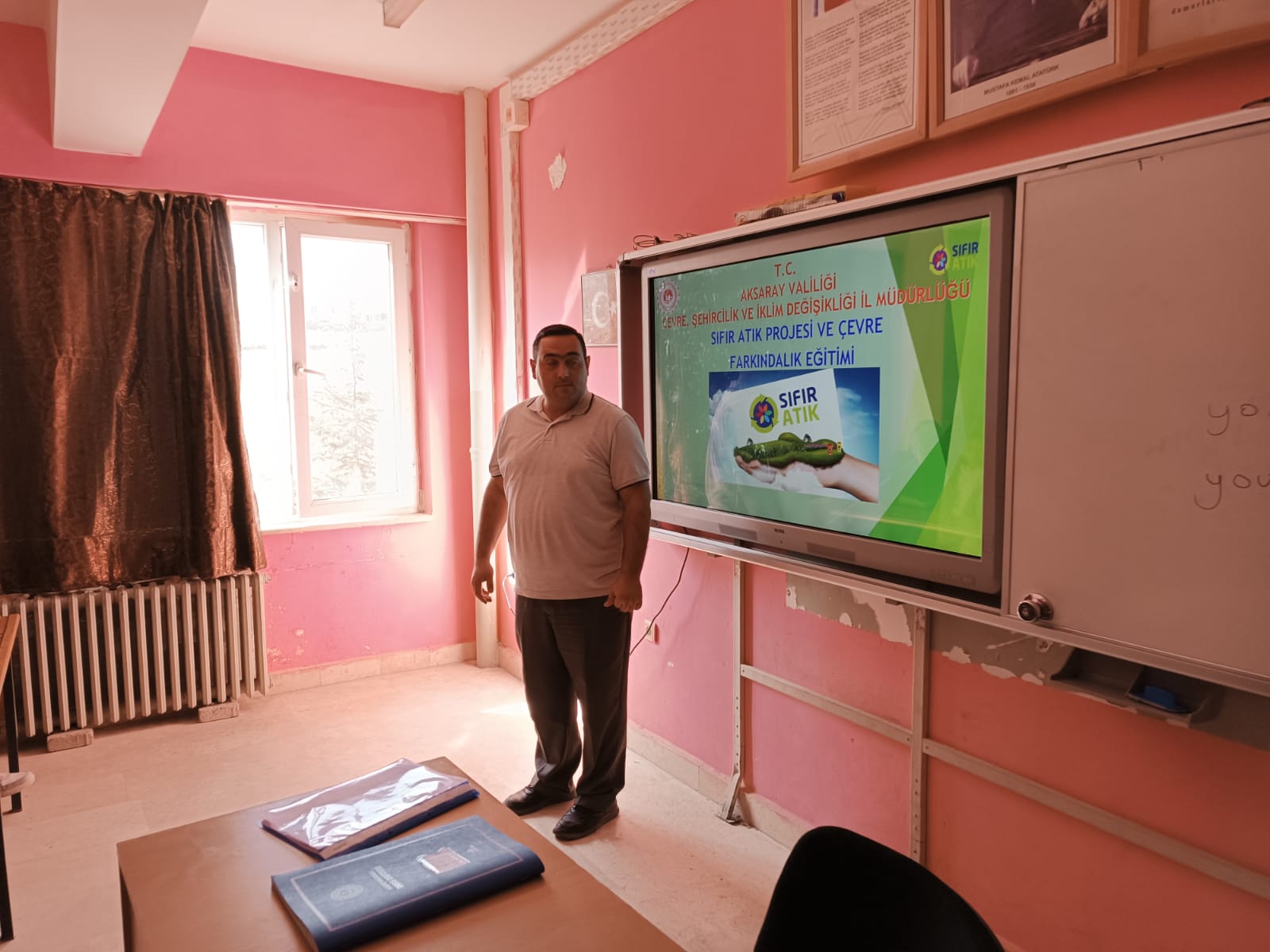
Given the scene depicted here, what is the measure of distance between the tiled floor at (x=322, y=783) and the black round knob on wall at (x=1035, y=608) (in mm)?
1201

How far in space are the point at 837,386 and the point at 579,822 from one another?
1660 millimetres

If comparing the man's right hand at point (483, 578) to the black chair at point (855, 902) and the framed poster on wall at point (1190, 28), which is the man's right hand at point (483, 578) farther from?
the framed poster on wall at point (1190, 28)

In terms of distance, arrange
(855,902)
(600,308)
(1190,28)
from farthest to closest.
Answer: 1. (600,308)
2. (1190,28)
3. (855,902)

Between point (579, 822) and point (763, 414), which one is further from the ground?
point (763, 414)

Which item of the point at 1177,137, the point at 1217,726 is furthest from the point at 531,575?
the point at 1177,137

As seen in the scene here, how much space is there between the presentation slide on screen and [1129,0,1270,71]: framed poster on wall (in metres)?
0.40

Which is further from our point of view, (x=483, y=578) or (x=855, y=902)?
(x=483, y=578)

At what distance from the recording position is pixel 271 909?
1.27 metres

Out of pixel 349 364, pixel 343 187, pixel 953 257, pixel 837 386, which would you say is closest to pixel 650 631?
pixel 837 386

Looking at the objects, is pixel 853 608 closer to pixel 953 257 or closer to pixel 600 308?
pixel 953 257

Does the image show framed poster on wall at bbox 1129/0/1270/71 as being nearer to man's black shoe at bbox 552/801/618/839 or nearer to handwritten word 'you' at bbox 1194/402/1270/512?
handwritten word 'you' at bbox 1194/402/1270/512

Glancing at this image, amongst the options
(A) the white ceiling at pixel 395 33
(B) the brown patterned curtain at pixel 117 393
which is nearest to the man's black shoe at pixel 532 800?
(B) the brown patterned curtain at pixel 117 393

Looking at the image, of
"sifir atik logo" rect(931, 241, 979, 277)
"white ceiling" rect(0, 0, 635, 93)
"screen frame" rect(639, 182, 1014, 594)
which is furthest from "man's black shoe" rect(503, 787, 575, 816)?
"white ceiling" rect(0, 0, 635, 93)

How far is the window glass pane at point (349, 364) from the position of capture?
4.27m
